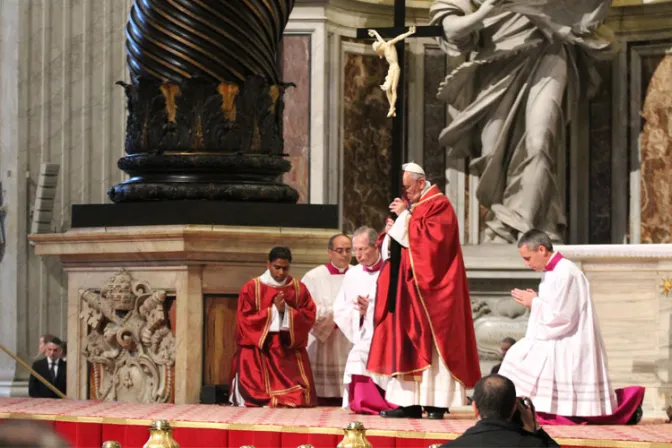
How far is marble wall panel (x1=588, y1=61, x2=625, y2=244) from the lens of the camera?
13336 millimetres

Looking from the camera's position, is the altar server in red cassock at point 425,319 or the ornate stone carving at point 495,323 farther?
the ornate stone carving at point 495,323


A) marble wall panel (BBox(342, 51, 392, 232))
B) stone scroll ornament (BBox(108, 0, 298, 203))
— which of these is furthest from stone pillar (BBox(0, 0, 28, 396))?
stone scroll ornament (BBox(108, 0, 298, 203))

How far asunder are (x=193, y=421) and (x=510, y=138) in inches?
229

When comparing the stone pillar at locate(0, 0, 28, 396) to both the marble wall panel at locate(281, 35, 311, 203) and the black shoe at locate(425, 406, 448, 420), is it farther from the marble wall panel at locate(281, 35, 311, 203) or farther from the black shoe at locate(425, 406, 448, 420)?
the black shoe at locate(425, 406, 448, 420)

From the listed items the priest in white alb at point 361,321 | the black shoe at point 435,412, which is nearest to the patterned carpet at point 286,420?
the black shoe at point 435,412

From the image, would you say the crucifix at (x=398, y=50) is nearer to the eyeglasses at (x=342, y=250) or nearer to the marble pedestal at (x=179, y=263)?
the marble pedestal at (x=179, y=263)

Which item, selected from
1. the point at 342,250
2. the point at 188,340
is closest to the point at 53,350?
the point at 188,340

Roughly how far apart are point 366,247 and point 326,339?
2.51 ft

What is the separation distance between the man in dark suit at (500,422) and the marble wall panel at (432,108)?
8.49m

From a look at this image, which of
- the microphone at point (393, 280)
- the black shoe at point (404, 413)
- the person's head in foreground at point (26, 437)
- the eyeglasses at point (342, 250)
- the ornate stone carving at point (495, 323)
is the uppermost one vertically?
the eyeglasses at point (342, 250)

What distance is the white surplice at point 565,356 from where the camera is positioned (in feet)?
27.4

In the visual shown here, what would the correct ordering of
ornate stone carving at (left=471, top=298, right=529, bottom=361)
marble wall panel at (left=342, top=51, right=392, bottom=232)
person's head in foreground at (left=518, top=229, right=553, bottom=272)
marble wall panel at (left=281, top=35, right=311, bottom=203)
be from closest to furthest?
person's head in foreground at (left=518, top=229, right=553, bottom=272) → ornate stone carving at (left=471, top=298, right=529, bottom=361) → marble wall panel at (left=281, top=35, right=311, bottom=203) → marble wall panel at (left=342, top=51, right=392, bottom=232)

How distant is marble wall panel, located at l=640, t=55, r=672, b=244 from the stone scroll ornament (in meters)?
4.43

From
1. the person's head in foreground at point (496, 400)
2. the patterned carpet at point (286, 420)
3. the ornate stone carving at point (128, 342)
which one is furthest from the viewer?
the ornate stone carving at point (128, 342)
